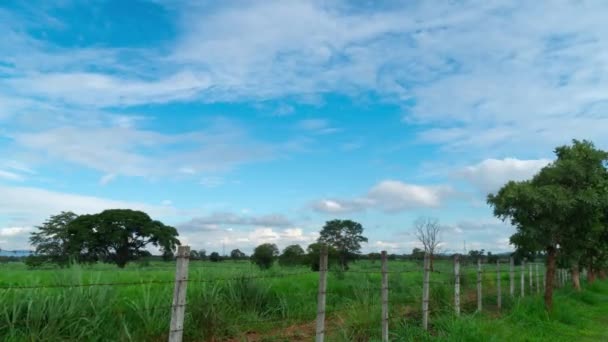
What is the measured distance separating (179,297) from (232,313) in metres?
4.82

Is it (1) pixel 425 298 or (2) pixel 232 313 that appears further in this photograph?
(1) pixel 425 298

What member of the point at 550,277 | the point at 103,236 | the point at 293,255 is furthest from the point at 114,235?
the point at 550,277

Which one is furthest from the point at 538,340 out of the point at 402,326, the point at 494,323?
the point at 402,326

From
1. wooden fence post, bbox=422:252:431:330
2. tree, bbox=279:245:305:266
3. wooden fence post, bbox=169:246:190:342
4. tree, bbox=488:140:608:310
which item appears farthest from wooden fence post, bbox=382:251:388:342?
tree, bbox=279:245:305:266

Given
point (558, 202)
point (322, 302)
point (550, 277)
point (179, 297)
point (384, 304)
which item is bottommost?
point (384, 304)

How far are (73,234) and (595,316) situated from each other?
47.8m

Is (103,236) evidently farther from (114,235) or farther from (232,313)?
(232,313)

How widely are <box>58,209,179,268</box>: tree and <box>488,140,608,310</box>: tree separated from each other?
4310 cm

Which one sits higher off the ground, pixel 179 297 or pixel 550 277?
pixel 550 277

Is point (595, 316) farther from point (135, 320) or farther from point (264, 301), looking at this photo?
point (135, 320)

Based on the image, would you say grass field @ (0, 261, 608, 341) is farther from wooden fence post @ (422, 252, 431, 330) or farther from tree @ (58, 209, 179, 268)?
tree @ (58, 209, 179, 268)

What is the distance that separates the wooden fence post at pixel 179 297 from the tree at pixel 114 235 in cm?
4885

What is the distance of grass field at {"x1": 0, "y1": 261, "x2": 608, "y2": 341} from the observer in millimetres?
7148

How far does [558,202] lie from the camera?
14180 millimetres
